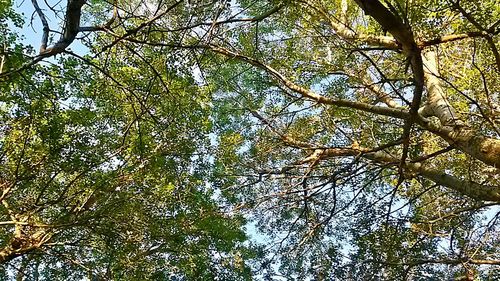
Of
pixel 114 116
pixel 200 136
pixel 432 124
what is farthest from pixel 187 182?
pixel 432 124

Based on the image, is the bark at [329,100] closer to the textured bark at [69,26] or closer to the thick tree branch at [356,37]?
Result: the thick tree branch at [356,37]

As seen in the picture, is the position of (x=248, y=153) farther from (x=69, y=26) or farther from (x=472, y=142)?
(x=69, y=26)

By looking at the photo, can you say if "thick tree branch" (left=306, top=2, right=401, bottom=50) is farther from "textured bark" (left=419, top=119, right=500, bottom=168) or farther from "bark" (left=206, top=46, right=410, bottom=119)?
"textured bark" (left=419, top=119, right=500, bottom=168)

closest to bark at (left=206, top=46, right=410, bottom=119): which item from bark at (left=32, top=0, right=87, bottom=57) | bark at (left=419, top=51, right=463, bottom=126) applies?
bark at (left=419, top=51, right=463, bottom=126)

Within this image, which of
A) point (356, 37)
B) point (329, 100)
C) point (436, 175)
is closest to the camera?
point (436, 175)

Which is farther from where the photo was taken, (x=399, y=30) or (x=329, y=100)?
(x=329, y=100)

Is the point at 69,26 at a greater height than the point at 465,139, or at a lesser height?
lesser

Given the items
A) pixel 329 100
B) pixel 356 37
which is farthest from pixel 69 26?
pixel 356 37

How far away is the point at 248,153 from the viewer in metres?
6.06

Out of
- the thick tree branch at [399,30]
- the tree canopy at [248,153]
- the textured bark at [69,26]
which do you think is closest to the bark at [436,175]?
the tree canopy at [248,153]

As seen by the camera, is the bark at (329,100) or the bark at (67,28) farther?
the bark at (329,100)

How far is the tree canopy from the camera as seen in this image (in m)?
3.71

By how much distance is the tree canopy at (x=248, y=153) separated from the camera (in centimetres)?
371

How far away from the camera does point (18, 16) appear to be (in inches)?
153
